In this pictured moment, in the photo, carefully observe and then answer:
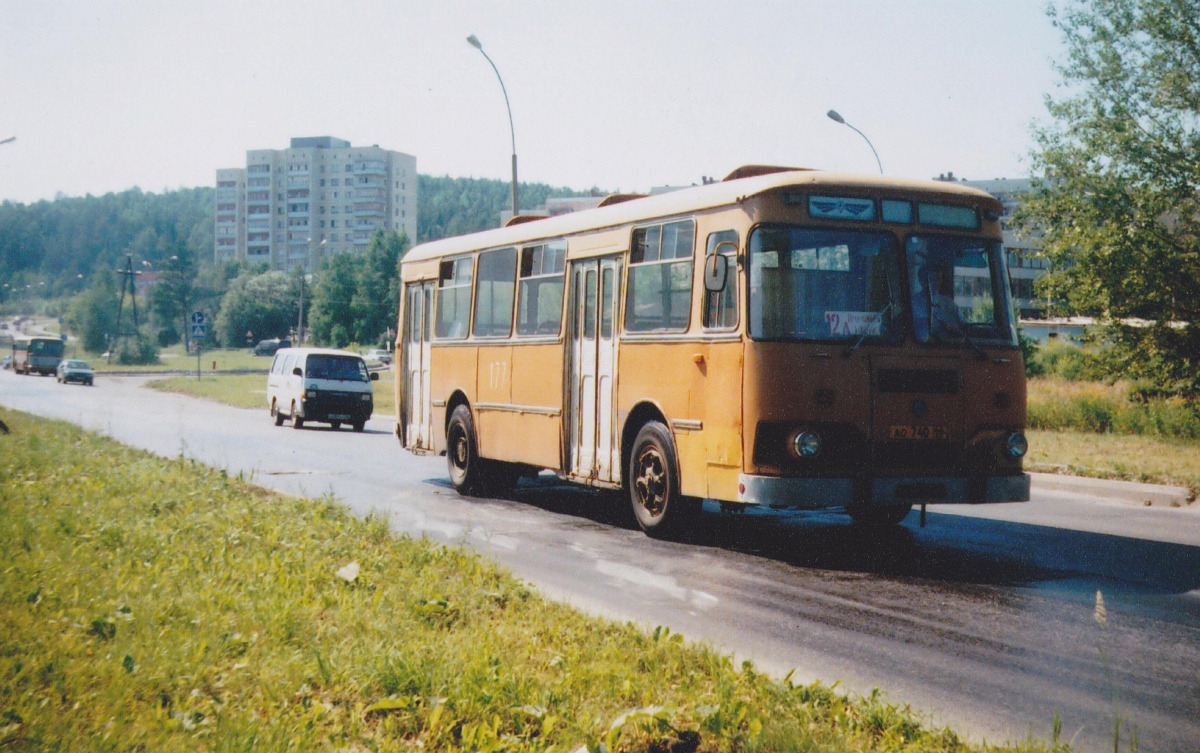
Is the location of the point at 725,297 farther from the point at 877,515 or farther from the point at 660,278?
the point at 877,515

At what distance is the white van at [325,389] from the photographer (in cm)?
3122

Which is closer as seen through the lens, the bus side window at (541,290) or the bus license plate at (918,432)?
the bus license plate at (918,432)

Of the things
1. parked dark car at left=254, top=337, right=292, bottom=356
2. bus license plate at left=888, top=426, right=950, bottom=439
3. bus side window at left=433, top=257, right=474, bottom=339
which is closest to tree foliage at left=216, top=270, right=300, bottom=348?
parked dark car at left=254, top=337, right=292, bottom=356

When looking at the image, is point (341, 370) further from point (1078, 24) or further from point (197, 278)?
point (197, 278)

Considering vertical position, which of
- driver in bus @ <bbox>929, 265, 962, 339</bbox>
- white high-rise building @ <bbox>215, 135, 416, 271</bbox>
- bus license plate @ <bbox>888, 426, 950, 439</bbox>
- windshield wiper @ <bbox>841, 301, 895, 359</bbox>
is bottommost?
bus license plate @ <bbox>888, 426, 950, 439</bbox>

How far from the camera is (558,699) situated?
5.35m

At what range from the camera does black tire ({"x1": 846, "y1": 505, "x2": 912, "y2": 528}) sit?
40.5ft

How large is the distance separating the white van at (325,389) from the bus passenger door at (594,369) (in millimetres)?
18789

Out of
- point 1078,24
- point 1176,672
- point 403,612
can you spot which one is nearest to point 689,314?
point 403,612

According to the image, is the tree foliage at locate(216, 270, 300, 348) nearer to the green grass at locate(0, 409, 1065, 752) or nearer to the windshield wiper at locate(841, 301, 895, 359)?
the windshield wiper at locate(841, 301, 895, 359)

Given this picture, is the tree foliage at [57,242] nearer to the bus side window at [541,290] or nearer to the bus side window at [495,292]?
the bus side window at [495,292]

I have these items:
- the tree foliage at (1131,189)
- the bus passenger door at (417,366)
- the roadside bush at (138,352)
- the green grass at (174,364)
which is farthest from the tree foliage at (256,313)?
the bus passenger door at (417,366)

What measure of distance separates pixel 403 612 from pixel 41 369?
83537mm

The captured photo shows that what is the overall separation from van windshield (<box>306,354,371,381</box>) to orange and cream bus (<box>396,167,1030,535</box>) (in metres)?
20.3
